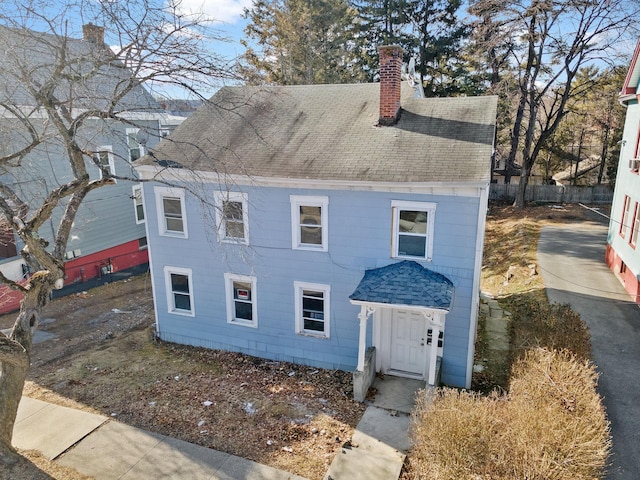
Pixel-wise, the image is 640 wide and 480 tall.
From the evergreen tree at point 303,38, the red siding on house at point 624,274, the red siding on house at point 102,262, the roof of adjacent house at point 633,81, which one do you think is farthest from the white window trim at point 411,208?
the evergreen tree at point 303,38

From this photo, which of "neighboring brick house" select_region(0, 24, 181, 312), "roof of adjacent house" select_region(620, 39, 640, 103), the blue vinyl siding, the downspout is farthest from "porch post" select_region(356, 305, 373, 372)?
"roof of adjacent house" select_region(620, 39, 640, 103)

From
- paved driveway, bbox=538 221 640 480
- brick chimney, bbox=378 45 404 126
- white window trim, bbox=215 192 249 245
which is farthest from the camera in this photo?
white window trim, bbox=215 192 249 245

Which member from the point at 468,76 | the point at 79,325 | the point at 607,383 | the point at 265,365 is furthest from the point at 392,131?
the point at 468,76

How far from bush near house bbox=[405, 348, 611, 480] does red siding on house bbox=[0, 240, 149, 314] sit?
1778 centimetres

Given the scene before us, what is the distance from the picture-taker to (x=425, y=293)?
394 inches

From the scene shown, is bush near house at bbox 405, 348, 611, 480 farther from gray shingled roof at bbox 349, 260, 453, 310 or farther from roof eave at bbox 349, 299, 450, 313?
gray shingled roof at bbox 349, 260, 453, 310

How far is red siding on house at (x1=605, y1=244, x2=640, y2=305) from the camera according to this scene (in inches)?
605

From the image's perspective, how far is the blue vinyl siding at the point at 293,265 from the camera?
10.5 m

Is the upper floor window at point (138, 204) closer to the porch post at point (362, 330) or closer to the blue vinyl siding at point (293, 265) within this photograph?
the blue vinyl siding at point (293, 265)

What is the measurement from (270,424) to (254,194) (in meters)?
5.95

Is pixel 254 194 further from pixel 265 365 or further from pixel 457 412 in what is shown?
pixel 457 412

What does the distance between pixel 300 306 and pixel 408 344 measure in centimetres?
318

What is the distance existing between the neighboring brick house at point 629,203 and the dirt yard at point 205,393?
38.7 feet

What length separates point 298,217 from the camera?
38.8 ft
